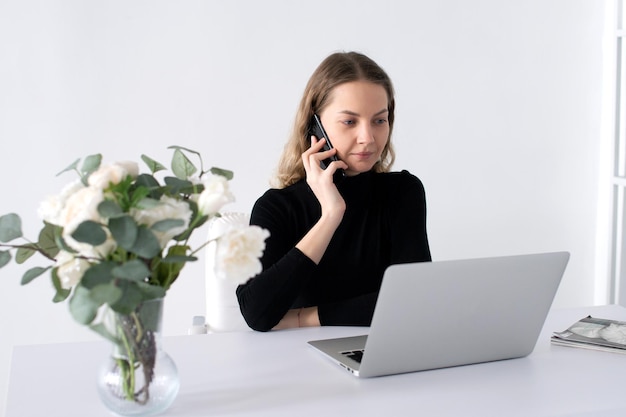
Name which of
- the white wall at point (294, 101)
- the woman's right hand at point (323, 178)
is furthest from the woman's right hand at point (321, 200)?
the white wall at point (294, 101)

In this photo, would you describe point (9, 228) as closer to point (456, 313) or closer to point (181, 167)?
point (181, 167)

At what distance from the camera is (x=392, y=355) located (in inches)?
55.2

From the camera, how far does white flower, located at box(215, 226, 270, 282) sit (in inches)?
45.1

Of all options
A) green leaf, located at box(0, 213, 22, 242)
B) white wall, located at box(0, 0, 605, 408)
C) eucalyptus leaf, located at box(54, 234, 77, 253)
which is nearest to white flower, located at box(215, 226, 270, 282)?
eucalyptus leaf, located at box(54, 234, 77, 253)

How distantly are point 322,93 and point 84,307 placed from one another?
4.28 ft

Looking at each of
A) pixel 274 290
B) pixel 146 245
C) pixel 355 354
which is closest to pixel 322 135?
pixel 274 290

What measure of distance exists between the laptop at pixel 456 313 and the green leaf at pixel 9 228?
23.9 inches

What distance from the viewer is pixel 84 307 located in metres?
1.09

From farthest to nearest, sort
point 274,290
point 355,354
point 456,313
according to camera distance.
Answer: point 274,290, point 355,354, point 456,313

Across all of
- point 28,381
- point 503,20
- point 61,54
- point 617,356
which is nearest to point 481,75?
point 503,20

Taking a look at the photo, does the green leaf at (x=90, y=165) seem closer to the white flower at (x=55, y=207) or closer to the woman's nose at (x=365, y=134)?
the white flower at (x=55, y=207)

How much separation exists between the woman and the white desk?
0.44 meters

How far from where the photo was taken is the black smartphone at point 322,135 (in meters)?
2.21

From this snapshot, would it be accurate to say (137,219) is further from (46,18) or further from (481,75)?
(481,75)
